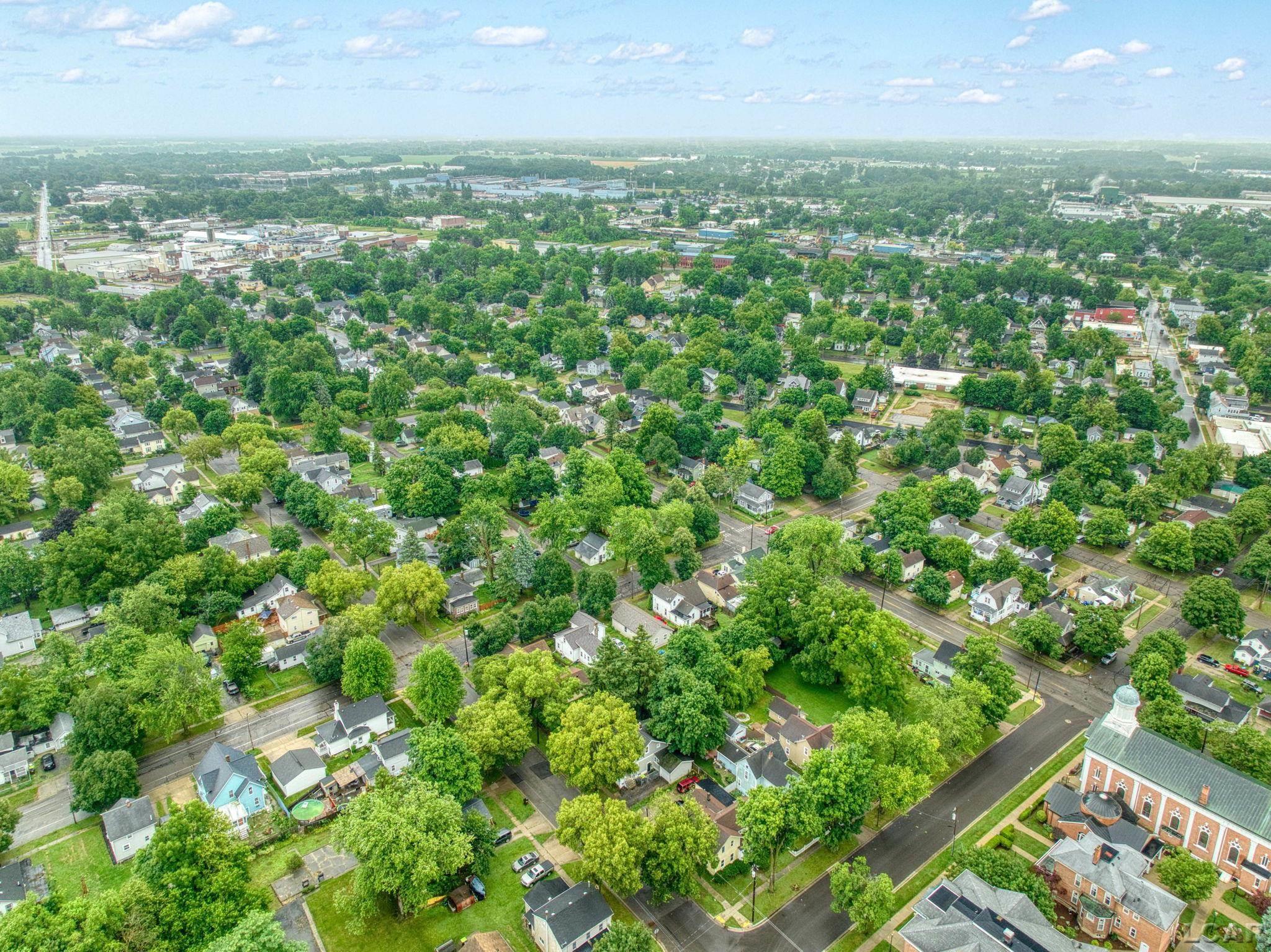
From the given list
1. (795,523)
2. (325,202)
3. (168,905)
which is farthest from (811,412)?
(325,202)

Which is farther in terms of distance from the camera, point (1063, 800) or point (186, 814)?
point (1063, 800)

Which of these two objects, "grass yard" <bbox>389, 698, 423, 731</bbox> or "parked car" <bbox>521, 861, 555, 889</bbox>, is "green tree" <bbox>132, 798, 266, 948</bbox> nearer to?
"parked car" <bbox>521, 861, 555, 889</bbox>

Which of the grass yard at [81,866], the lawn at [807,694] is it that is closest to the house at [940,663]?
the lawn at [807,694]

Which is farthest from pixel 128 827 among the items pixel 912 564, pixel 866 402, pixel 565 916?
pixel 866 402

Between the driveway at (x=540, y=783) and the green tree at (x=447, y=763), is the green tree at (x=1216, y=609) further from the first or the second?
the green tree at (x=447, y=763)

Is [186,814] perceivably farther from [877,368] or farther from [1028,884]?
[877,368]
